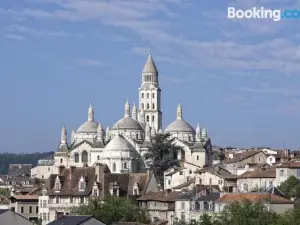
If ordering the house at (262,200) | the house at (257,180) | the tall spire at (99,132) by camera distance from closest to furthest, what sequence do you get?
the house at (262,200), the house at (257,180), the tall spire at (99,132)

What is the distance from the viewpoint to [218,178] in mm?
97938

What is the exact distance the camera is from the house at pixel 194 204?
78.9m

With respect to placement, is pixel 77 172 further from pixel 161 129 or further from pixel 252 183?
pixel 161 129

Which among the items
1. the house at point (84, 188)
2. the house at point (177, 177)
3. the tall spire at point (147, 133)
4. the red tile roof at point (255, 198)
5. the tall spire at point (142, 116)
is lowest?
the red tile roof at point (255, 198)

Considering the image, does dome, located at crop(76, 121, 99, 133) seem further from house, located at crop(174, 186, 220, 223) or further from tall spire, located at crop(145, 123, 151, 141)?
house, located at crop(174, 186, 220, 223)

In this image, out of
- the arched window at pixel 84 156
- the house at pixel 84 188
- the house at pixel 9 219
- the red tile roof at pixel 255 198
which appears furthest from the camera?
the arched window at pixel 84 156

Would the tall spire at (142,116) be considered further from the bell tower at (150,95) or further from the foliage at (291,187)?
the foliage at (291,187)

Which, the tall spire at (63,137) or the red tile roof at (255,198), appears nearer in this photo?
the red tile roof at (255,198)

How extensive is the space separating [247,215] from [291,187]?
14383 mm

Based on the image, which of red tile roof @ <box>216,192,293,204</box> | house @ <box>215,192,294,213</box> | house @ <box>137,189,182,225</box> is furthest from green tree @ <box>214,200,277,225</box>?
house @ <box>137,189,182,225</box>

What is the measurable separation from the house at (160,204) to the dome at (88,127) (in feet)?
219

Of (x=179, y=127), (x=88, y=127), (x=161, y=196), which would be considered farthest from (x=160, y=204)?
(x=88, y=127)

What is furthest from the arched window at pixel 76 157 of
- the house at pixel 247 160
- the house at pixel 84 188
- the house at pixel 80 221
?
the house at pixel 80 221

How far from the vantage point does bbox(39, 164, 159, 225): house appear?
93500 mm
